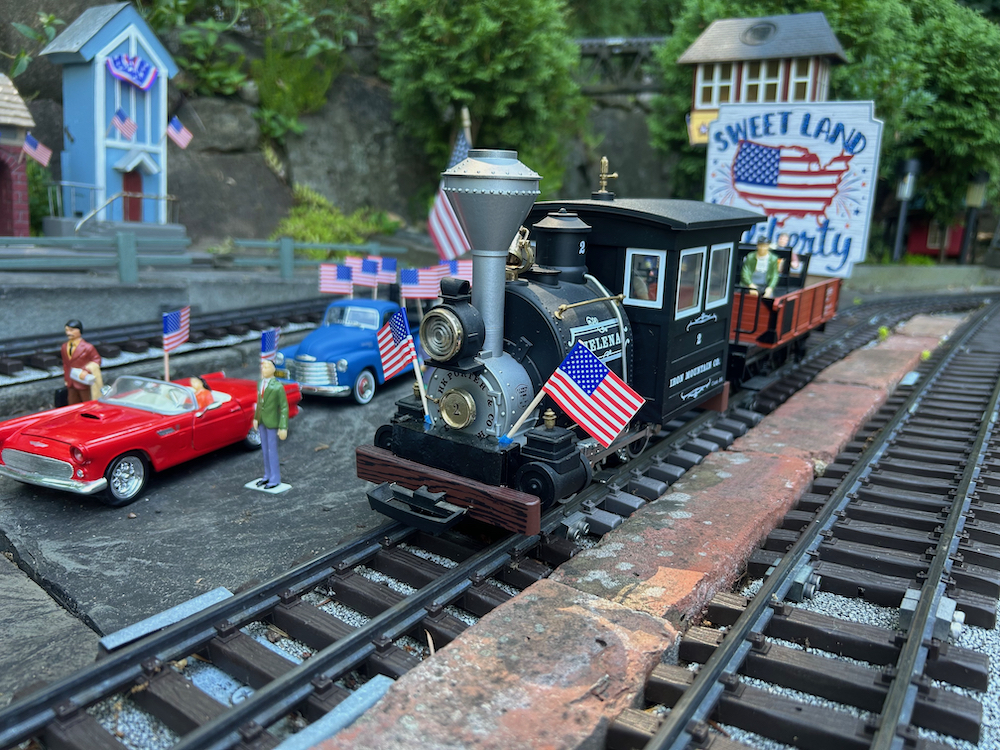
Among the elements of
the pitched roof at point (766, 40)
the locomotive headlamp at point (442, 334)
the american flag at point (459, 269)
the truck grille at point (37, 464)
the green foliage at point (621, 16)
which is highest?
the green foliage at point (621, 16)

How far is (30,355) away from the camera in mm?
10883

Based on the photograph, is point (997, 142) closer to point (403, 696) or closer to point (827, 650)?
point (827, 650)

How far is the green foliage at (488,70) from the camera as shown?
20.4 m

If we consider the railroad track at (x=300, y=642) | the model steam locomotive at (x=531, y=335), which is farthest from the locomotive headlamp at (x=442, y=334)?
the railroad track at (x=300, y=642)

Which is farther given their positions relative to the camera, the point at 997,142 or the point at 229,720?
the point at 997,142

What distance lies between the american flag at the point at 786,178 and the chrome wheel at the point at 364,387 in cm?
990

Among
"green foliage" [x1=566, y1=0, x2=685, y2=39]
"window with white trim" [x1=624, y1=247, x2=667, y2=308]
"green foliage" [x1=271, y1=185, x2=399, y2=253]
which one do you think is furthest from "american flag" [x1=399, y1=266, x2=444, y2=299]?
"green foliage" [x1=566, y1=0, x2=685, y2=39]

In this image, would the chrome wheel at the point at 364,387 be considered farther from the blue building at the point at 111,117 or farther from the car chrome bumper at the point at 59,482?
the blue building at the point at 111,117

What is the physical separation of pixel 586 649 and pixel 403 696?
48.7 inches

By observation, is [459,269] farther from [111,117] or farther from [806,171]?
[111,117]

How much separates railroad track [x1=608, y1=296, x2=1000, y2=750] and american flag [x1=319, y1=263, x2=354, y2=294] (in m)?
8.65

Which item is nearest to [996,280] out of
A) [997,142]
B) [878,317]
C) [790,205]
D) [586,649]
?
[997,142]

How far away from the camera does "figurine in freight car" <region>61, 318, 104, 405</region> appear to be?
29.3ft

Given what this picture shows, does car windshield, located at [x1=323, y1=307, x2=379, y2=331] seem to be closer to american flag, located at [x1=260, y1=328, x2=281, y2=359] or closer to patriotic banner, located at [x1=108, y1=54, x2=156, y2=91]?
american flag, located at [x1=260, y1=328, x2=281, y2=359]
